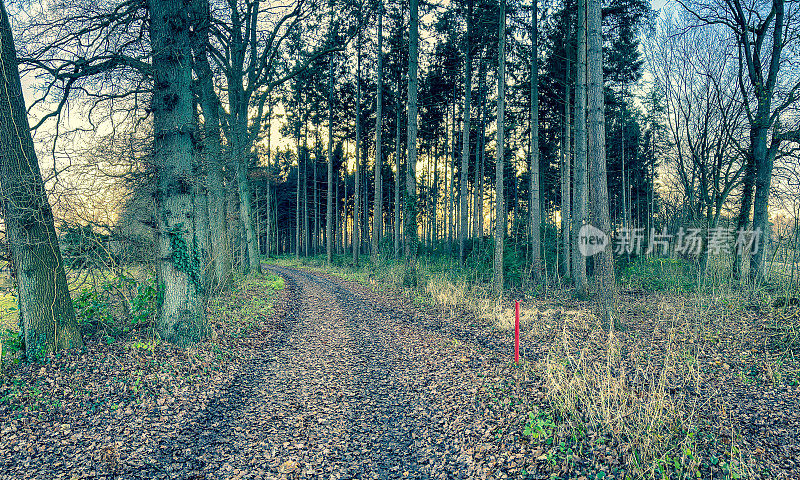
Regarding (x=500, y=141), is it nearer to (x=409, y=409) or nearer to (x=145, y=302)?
(x=409, y=409)

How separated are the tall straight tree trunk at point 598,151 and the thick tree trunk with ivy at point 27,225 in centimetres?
1001

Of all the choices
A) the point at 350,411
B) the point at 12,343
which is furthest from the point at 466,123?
the point at 12,343

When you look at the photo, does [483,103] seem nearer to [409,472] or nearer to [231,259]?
[231,259]

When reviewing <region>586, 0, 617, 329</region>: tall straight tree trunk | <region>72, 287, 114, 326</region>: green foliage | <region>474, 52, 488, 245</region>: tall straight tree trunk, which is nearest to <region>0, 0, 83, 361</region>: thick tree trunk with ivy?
<region>72, 287, 114, 326</region>: green foliage

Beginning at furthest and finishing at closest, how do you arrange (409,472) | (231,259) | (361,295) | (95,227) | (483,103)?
(483,103)
(361,295)
(231,259)
(95,227)
(409,472)

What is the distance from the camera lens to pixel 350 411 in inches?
184

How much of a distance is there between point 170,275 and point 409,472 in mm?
5807

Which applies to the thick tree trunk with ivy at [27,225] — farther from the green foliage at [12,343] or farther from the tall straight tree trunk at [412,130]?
the tall straight tree trunk at [412,130]

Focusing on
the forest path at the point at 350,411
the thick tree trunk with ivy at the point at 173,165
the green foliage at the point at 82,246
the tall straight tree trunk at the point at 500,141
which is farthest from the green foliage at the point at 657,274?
the green foliage at the point at 82,246

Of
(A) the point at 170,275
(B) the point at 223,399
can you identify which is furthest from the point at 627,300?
(A) the point at 170,275

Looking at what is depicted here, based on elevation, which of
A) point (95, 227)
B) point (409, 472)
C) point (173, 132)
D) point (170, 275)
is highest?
point (173, 132)

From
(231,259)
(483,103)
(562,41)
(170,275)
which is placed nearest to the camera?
(170,275)

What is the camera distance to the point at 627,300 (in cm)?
1172

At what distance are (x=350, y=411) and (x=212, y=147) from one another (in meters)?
6.77
